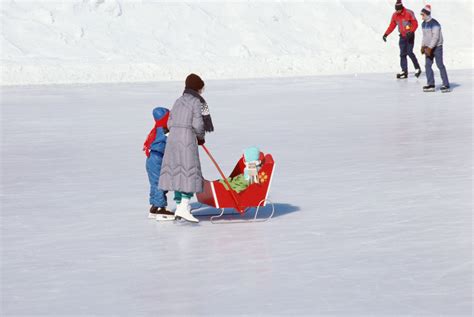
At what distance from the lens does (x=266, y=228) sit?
26.1 feet

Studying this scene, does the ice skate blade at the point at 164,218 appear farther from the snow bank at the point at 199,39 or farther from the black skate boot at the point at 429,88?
the snow bank at the point at 199,39

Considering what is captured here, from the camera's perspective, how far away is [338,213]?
8.46m

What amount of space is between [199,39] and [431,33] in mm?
17825

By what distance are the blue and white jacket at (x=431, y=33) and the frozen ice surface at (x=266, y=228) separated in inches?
138

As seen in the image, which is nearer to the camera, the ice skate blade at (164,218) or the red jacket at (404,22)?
the ice skate blade at (164,218)

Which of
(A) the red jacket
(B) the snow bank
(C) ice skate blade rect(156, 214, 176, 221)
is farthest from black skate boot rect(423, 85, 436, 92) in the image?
(C) ice skate blade rect(156, 214, 176, 221)

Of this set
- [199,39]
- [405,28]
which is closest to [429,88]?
[405,28]

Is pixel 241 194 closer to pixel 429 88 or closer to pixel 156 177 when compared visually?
pixel 156 177

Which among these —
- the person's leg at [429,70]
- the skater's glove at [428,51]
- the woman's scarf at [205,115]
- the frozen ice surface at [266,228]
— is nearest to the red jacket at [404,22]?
the person's leg at [429,70]

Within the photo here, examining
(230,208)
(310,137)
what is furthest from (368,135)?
(230,208)

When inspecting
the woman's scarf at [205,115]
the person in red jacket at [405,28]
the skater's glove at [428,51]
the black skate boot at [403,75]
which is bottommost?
the woman's scarf at [205,115]

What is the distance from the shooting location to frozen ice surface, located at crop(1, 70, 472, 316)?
5.86 meters

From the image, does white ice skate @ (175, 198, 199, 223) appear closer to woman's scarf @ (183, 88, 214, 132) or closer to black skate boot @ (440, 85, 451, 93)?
woman's scarf @ (183, 88, 214, 132)

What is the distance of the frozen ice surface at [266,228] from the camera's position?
5863 mm
